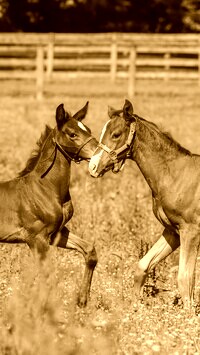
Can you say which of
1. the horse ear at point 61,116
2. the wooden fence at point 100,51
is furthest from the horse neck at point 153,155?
the wooden fence at point 100,51

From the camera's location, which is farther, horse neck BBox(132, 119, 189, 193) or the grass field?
horse neck BBox(132, 119, 189, 193)

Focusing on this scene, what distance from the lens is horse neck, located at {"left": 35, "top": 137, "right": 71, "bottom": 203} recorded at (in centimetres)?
795

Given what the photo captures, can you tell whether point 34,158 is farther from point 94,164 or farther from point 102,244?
point 102,244

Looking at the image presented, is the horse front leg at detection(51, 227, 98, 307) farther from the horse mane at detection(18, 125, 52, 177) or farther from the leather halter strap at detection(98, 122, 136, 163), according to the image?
the leather halter strap at detection(98, 122, 136, 163)

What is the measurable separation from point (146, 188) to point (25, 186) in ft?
16.9

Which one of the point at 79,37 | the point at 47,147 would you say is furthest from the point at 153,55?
the point at 47,147

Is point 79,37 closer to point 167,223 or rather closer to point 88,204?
point 88,204

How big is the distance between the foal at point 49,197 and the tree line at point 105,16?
Result: 2951cm

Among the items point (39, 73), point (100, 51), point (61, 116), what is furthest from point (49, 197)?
point (100, 51)

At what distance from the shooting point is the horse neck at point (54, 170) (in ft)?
26.1

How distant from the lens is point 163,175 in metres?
7.81

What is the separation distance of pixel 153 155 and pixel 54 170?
866 mm

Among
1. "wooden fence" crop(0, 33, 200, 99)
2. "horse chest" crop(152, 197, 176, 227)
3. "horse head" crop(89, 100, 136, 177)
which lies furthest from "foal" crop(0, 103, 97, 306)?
"wooden fence" crop(0, 33, 200, 99)

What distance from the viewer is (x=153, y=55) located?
39688mm
